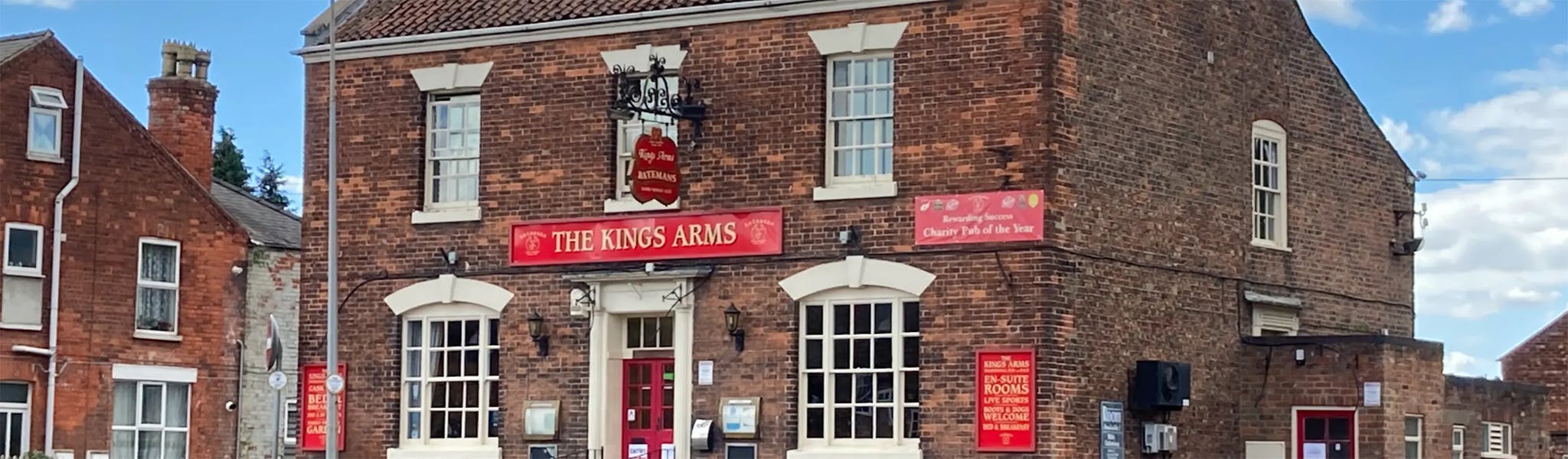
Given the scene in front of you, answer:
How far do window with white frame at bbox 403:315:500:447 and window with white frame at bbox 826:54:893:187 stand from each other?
16.2ft

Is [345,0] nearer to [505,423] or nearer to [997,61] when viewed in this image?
[505,423]

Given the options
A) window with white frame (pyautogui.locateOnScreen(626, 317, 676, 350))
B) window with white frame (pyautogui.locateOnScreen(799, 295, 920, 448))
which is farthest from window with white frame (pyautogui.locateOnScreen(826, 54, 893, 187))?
window with white frame (pyautogui.locateOnScreen(626, 317, 676, 350))

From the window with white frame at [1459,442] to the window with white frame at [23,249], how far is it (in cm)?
2066

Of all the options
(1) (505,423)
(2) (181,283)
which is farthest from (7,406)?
(1) (505,423)

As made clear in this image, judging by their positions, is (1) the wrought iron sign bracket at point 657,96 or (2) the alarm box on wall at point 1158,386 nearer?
(2) the alarm box on wall at point 1158,386

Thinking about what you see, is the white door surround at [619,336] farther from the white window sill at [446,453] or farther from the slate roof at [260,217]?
the slate roof at [260,217]

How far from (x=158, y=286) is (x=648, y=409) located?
13236 millimetres

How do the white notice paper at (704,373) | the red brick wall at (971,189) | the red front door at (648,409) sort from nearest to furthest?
the red brick wall at (971,189) → the white notice paper at (704,373) → the red front door at (648,409)

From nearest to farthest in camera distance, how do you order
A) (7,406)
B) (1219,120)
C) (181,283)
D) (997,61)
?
(997,61) < (1219,120) < (7,406) < (181,283)

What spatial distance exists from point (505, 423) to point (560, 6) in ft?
16.4

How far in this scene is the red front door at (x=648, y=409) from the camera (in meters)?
27.7

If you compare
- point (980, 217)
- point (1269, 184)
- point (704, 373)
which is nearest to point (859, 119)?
point (980, 217)

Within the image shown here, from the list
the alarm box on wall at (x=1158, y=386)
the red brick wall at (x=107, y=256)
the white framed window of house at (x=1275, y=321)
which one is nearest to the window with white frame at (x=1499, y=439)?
the white framed window of house at (x=1275, y=321)

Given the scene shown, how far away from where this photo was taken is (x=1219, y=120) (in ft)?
92.7
